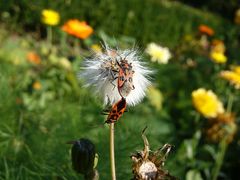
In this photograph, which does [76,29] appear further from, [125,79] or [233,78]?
[125,79]

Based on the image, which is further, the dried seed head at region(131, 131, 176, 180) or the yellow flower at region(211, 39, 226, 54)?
the yellow flower at region(211, 39, 226, 54)

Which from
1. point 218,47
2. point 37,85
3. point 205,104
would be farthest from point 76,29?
Answer: point 218,47

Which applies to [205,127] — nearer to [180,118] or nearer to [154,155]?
[180,118]

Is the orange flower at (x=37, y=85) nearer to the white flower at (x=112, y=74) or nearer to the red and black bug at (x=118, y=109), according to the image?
the white flower at (x=112, y=74)

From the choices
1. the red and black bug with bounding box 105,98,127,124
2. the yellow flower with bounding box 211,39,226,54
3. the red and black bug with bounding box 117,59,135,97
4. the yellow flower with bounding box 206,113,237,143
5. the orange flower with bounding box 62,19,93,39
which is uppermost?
the yellow flower with bounding box 211,39,226,54

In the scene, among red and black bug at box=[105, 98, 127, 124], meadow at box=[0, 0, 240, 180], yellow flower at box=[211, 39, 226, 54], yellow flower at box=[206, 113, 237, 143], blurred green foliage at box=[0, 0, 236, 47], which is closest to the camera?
red and black bug at box=[105, 98, 127, 124]

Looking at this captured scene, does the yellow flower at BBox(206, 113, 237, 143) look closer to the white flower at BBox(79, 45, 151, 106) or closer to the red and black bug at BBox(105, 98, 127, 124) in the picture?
the white flower at BBox(79, 45, 151, 106)

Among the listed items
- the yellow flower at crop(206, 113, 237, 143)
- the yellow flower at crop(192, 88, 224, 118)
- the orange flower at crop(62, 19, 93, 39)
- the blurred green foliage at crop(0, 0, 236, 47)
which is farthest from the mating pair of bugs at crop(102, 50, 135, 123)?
the blurred green foliage at crop(0, 0, 236, 47)

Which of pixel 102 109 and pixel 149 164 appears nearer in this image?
pixel 149 164
